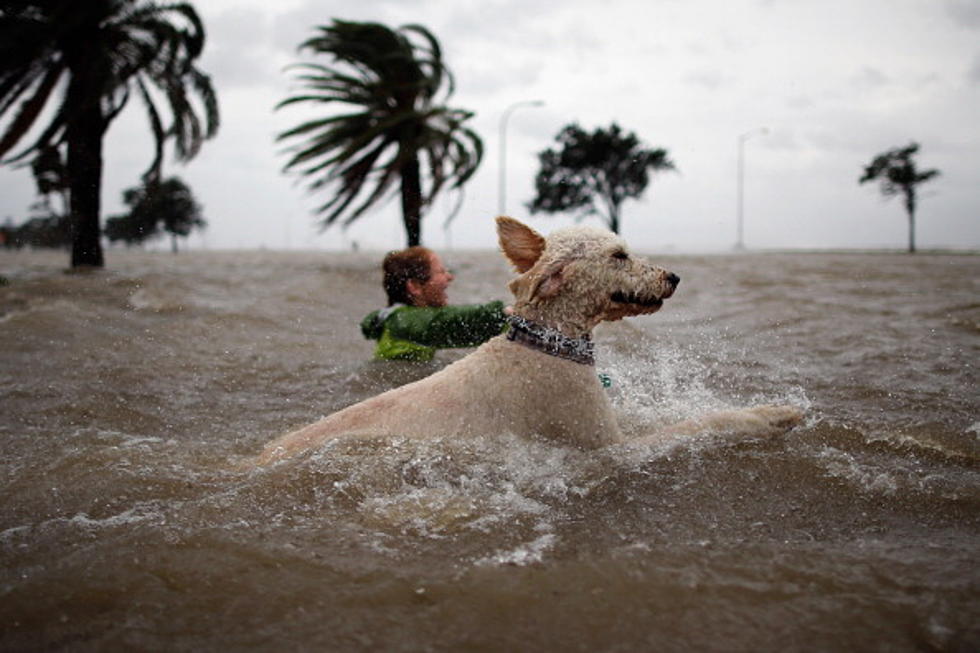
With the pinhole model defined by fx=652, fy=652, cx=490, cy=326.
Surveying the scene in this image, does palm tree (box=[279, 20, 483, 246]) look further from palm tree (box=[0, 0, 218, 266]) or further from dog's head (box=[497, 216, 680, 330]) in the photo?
dog's head (box=[497, 216, 680, 330])

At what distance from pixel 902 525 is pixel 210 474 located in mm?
3319

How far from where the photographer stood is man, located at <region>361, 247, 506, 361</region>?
5.68 m

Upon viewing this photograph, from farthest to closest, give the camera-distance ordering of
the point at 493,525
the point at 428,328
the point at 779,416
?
the point at 428,328 → the point at 779,416 → the point at 493,525

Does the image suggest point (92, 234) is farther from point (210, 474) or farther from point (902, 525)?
point (902, 525)

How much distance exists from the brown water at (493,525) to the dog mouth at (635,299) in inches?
31.6

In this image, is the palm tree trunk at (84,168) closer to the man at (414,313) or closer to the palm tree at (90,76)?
the palm tree at (90,76)

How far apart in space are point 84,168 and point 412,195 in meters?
9.10

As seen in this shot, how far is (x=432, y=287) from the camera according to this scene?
20.4ft

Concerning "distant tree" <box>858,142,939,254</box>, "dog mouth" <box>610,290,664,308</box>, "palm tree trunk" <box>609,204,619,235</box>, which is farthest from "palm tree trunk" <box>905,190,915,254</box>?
"dog mouth" <box>610,290,664,308</box>

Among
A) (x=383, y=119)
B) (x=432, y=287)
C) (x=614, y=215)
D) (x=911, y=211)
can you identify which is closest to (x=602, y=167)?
(x=614, y=215)

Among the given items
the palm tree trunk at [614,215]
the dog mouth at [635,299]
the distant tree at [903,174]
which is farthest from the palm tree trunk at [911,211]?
the dog mouth at [635,299]

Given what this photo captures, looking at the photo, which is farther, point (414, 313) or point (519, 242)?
point (414, 313)

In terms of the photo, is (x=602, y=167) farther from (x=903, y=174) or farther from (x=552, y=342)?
(x=552, y=342)

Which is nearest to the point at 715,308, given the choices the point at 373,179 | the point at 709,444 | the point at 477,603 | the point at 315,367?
the point at 315,367
